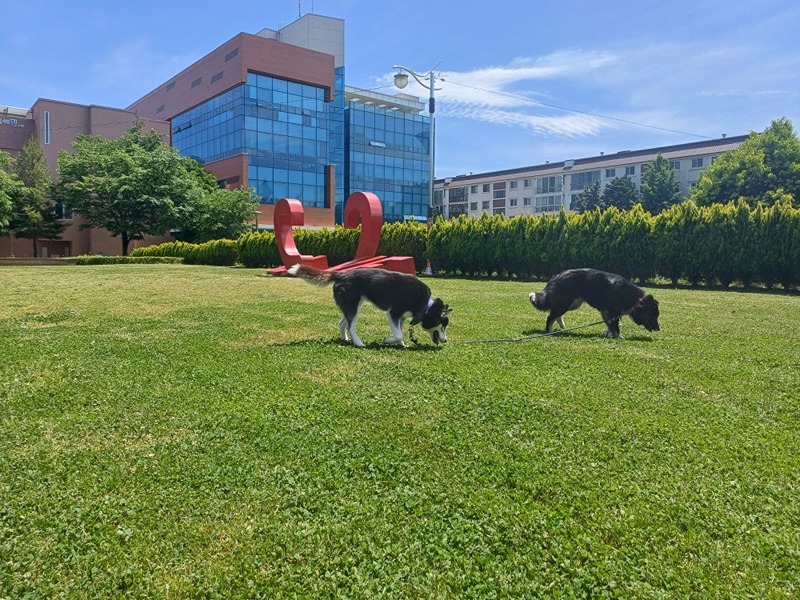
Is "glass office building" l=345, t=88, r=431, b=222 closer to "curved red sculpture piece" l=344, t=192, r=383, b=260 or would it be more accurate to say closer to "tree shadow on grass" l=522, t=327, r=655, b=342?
"curved red sculpture piece" l=344, t=192, r=383, b=260

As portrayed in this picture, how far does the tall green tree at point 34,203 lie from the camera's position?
40688mm

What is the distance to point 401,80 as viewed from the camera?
870 inches

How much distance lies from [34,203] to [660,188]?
5289cm

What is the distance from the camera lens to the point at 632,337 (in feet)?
25.4

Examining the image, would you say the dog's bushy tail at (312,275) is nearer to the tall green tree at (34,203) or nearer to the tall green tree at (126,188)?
the tall green tree at (126,188)

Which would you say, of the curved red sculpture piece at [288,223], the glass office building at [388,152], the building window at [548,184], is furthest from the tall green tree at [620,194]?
the curved red sculpture piece at [288,223]

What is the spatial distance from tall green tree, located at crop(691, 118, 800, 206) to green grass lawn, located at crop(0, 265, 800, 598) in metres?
38.8

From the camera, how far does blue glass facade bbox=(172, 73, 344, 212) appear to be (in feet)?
163

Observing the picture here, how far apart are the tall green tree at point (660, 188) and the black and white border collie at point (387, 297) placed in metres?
49.3

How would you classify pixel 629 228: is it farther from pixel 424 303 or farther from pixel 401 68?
pixel 424 303

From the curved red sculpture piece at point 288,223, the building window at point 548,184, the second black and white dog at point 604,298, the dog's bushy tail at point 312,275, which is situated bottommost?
the second black and white dog at point 604,298

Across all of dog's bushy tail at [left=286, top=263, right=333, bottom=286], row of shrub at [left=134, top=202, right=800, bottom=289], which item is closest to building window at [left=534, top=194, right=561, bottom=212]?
row of shrub at [left=134, top=202, right=800, bottom=289]

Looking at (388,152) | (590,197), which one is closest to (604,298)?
(590,197)

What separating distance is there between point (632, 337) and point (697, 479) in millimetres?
Result: 4779
